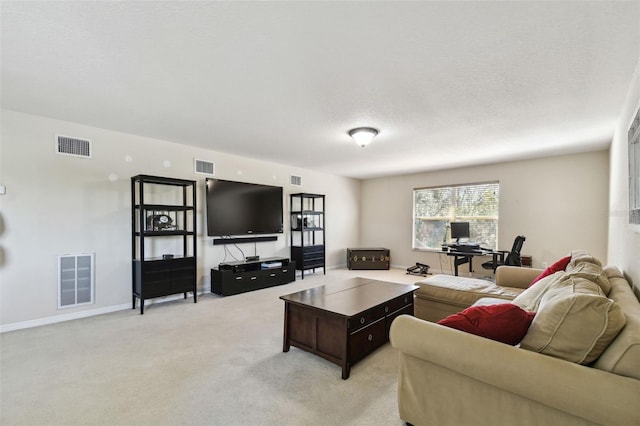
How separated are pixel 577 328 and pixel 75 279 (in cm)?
487

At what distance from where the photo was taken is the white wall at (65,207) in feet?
10.9

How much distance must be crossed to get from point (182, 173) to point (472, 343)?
15.2 feet

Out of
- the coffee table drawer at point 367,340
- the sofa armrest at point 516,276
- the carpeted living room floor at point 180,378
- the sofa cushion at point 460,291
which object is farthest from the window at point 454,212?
the carpeted living room floor at point 180,378

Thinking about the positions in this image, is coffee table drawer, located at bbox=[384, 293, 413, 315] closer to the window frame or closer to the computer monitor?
the window frame

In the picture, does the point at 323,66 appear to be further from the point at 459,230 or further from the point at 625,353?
the point at 459,230

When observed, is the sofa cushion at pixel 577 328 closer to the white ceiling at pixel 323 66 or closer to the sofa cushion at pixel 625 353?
the sofa cushion at pixel 625 353

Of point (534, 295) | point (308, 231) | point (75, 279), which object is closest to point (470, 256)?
point (308, 231)

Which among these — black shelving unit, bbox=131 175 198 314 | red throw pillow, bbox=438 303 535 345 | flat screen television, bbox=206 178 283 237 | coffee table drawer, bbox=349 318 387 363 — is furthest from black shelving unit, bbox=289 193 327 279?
red throw pillow, bbox=438 303 535 345

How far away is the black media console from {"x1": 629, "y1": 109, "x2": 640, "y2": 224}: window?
4.60 metres

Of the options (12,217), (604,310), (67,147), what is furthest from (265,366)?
(67,147)

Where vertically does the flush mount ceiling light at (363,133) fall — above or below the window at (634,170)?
above

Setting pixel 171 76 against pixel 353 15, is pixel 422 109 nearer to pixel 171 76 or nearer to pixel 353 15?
pixel 353 15

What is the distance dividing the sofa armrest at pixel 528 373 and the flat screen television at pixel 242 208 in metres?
4.03

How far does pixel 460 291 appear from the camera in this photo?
3057mm
